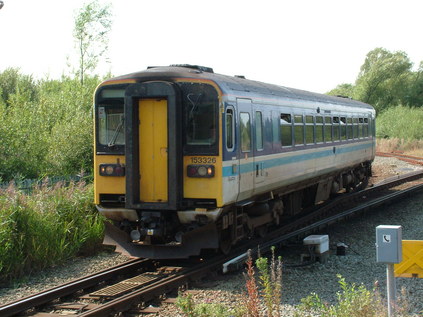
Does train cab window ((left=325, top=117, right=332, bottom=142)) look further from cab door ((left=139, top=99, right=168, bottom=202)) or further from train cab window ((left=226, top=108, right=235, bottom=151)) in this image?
cab door ((left=139, top=99, right=168, bottom=202))

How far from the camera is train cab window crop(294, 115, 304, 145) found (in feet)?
39.8

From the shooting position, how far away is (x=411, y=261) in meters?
6.24

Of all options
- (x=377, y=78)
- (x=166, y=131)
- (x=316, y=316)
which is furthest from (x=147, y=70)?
(x=377, y=78)

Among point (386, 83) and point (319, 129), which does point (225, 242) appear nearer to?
point (319, 129)

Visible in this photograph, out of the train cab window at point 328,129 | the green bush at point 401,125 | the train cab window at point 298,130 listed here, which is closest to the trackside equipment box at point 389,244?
the train cab window at point 298,130

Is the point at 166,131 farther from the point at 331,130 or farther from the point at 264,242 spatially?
the point at 331,130

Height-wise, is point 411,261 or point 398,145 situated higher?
point 398,145

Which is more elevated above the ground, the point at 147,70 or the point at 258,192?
the point at 147,70

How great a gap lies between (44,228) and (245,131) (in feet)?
11.4

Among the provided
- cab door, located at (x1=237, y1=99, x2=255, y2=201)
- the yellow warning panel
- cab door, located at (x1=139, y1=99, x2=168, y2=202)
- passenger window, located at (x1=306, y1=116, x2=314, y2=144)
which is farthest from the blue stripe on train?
the yellow warning panel

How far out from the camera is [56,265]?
368 inches

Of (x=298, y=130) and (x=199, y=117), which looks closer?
(x=199, y=117)

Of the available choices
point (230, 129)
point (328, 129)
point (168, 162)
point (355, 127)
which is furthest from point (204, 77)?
point (355, 127)

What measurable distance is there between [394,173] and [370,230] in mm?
13239
